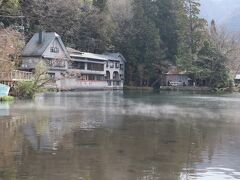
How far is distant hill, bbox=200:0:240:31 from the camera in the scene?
16662 centimetres

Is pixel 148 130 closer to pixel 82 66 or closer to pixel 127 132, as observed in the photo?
pixel 127 132

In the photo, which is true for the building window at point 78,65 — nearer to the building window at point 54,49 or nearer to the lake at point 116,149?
the building window at point 54,49

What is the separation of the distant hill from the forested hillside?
9160 centimetres

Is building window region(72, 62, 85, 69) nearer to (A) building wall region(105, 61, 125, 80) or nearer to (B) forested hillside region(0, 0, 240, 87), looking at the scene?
(B) forested hillside region(0, 0, 240, 87)

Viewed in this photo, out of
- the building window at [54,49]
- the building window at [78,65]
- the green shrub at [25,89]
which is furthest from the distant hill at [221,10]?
the green shrub at [25,89]

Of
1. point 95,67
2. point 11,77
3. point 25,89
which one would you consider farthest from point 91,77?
point 25,89

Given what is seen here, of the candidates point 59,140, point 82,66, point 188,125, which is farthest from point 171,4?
point 59,140

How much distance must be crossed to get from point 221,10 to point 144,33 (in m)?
121

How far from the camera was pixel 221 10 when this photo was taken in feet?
606

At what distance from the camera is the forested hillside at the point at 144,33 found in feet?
224

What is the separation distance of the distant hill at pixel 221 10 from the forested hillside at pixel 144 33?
9160 cm

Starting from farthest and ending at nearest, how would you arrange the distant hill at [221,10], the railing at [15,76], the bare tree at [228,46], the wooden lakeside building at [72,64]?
1. the distant hill at [221,10]
2. the bare tree at [228,46]
3. the wooden lakeside building at [72,64]
4. the railing at [15,76]

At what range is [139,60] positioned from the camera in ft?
245

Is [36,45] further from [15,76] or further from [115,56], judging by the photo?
[15,76]
